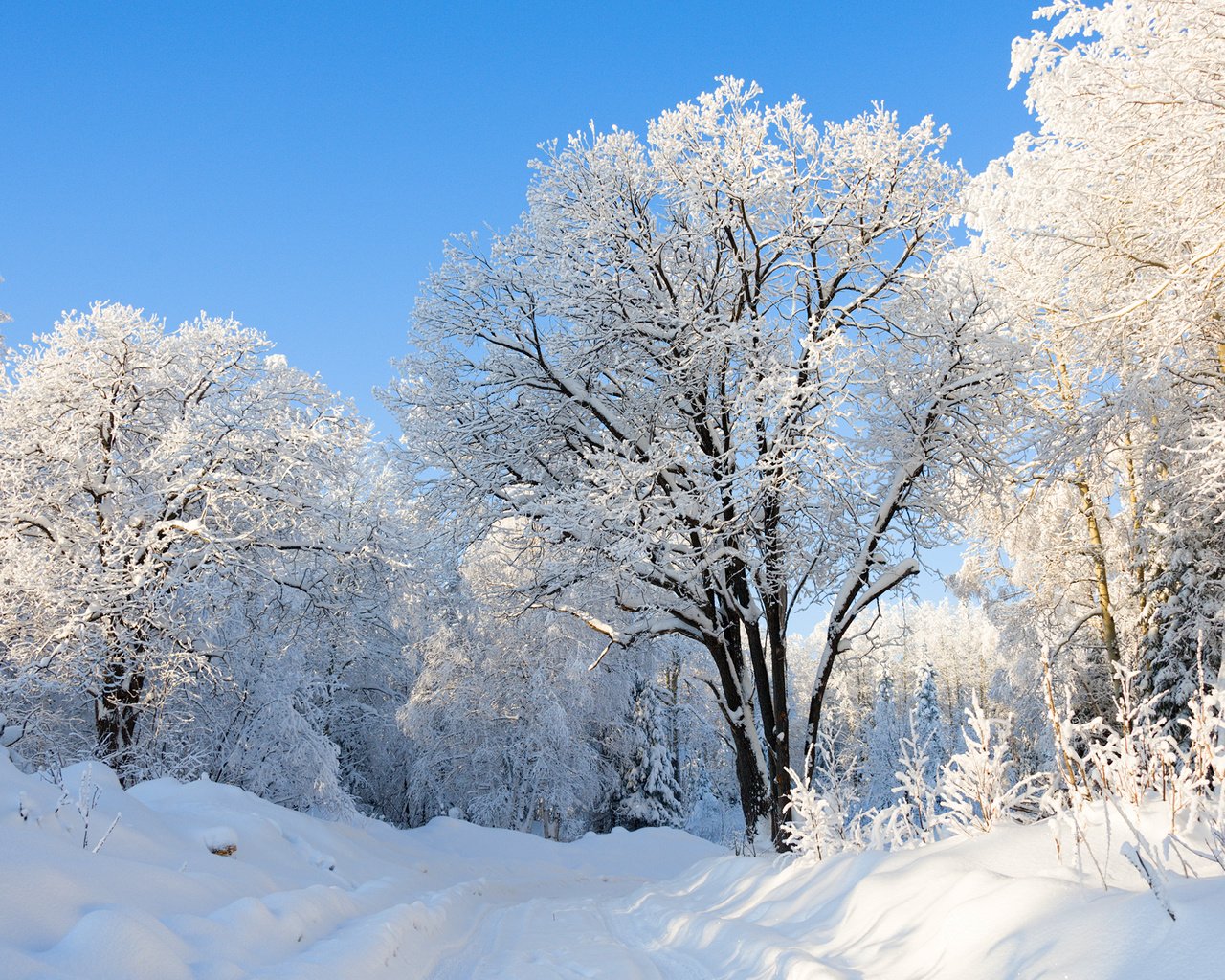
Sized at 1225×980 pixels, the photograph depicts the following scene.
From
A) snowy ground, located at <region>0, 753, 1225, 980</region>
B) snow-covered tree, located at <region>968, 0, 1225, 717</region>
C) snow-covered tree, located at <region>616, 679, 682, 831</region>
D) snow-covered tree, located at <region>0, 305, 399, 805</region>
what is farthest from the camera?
snow-covered tree, located at <region>616, 679, 682, 831</region>

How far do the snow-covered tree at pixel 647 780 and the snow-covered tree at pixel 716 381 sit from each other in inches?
771

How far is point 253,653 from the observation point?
48.7ft

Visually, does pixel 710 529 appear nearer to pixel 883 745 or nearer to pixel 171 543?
pixel 171 543

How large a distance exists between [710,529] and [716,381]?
224cm

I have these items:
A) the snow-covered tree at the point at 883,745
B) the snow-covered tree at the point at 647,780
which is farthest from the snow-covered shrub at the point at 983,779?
the snow-covered tree at the point at 883,745

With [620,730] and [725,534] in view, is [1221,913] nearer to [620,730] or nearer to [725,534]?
[725,534]

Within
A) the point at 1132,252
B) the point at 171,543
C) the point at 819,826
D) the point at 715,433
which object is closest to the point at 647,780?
the point at 171,543

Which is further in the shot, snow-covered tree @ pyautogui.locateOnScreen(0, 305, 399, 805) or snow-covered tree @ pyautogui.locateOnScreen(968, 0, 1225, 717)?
snow-covered tree @ pyautogui.locateOnScreen(0, 305, 399, 805)

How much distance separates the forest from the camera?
8.83m

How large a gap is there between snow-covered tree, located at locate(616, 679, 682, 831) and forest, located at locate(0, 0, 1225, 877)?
55.5ft

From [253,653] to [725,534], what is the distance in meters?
9.98

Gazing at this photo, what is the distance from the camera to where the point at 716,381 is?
10.8 m

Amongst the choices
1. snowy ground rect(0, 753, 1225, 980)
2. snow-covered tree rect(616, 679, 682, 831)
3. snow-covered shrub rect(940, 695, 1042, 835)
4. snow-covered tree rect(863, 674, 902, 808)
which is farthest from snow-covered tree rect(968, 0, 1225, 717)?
snow-covered tree rect(863, 674, 902, 808)

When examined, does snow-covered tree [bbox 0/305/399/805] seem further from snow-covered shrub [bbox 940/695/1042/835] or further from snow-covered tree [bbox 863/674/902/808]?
snow-covered tree [bbox 863/674/902/808]
